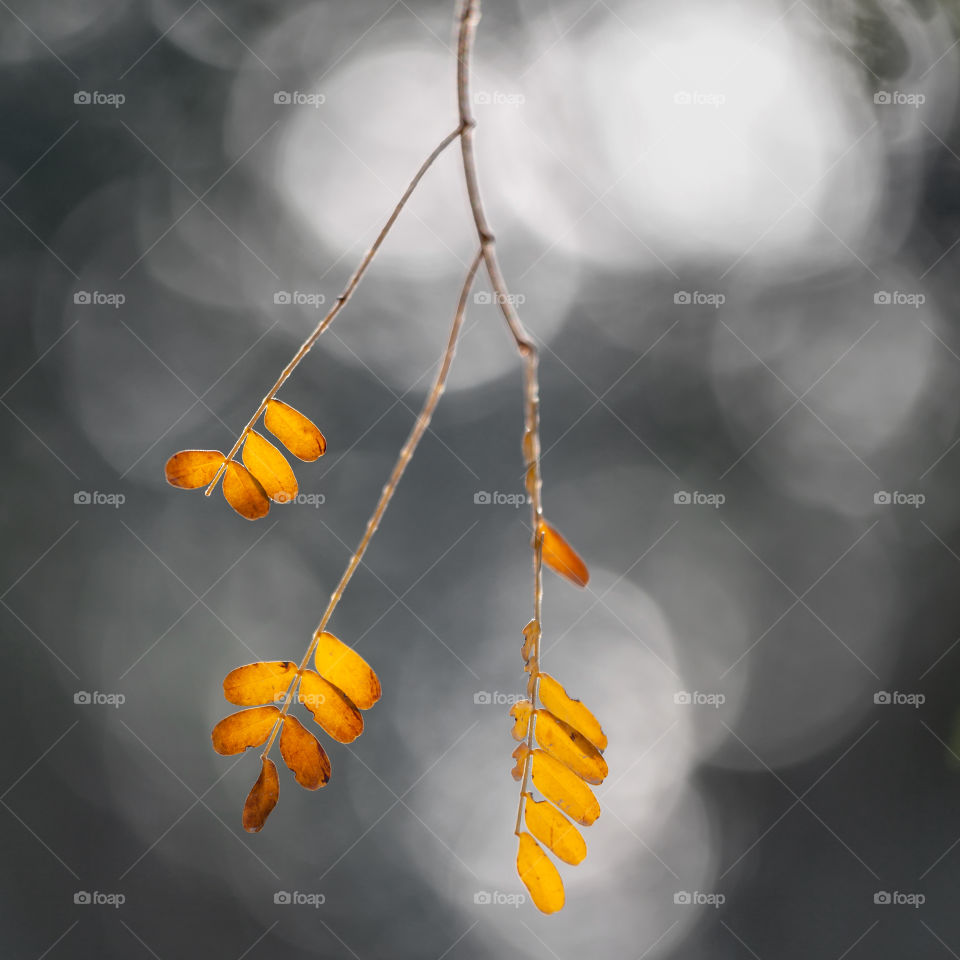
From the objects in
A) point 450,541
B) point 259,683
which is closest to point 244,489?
point 259,683

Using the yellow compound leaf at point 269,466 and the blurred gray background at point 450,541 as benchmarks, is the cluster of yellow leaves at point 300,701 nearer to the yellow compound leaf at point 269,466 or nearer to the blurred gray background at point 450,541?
the yellow compound leaf at point 269,466

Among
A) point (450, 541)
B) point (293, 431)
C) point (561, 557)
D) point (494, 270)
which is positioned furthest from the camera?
point (450, 541)

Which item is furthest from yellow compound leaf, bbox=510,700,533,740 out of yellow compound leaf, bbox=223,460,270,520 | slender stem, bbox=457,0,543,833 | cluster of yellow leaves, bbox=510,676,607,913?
yellow compound leaf, bbox=223,460,270,520

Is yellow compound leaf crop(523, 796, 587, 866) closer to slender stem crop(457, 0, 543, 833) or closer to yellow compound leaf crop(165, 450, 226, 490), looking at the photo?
slender stem crop(457, 0, 543, 833)

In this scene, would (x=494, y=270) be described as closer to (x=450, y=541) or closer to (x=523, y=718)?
(x=523, y=718)

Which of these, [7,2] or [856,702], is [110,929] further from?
[7,2]

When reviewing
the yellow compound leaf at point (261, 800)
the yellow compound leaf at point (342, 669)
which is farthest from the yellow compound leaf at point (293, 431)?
the yellow compound leaf at point (261, 800)
